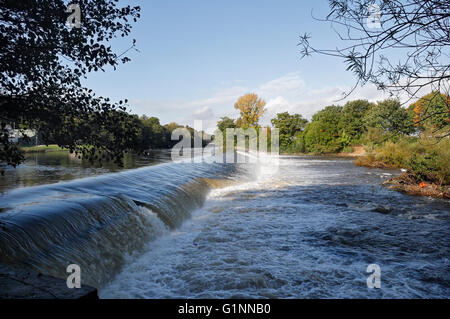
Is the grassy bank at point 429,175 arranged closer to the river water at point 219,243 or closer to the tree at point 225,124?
the river water at point 219,243

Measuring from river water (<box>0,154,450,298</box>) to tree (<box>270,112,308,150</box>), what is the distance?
40.3 meters

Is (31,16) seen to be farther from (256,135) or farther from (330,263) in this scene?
(256,135)

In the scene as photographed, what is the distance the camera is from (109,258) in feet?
13.6

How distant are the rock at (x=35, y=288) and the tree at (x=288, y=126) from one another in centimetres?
4646

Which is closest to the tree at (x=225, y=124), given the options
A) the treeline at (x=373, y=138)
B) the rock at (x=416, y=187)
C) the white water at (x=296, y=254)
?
the treeline at (x=373, y=138)

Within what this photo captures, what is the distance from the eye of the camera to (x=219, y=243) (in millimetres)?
5293

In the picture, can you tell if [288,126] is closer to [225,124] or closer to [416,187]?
[225,124]

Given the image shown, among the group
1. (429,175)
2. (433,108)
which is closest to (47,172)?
(433,108)

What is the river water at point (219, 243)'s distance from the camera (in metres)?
3.54

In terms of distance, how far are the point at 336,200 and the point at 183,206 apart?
4.83 meters

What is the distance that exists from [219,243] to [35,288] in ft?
11.4

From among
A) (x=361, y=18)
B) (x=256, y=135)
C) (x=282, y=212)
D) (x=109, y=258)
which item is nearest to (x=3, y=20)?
(x=109, y=258)

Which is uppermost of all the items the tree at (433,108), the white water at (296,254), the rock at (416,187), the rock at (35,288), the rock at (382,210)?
the tree at (433,108)

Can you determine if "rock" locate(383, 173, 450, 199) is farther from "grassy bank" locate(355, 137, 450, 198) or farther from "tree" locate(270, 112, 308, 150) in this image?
"tree" locate(270, 112, 308, 150)
